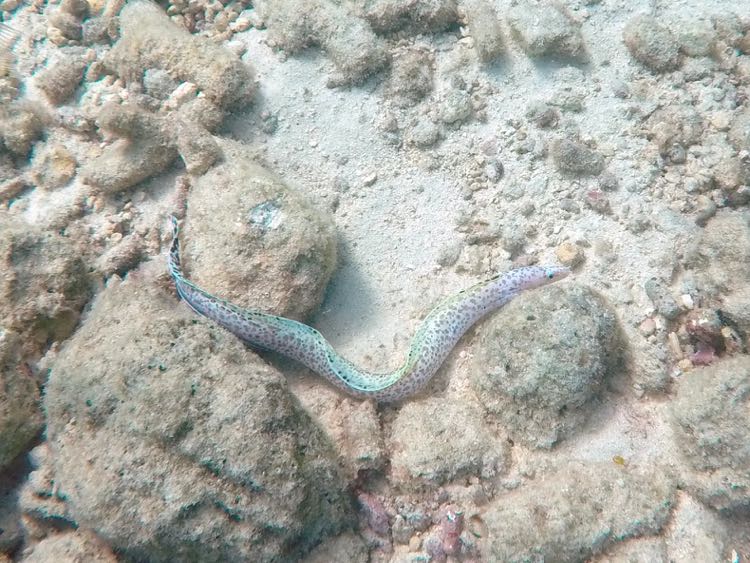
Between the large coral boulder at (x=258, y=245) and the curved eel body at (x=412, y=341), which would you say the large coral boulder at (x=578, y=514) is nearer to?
the curved eel body at (x=412, y=341)

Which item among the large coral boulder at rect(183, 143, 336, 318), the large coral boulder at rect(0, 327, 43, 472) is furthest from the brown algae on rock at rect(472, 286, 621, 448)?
the large coral boulder at rect(0, 327, 43, 472)

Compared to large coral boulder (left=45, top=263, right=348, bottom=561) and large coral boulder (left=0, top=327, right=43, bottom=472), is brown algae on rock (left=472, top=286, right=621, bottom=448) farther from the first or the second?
large coral boulder (left=0, top=327, right=43, bottom=472)

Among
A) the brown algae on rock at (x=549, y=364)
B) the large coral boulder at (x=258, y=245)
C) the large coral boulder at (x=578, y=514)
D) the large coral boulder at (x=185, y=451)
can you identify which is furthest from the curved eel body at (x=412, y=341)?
the large coral boulder at (x=578, y=514)

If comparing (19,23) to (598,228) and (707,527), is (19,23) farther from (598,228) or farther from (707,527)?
(707,527)

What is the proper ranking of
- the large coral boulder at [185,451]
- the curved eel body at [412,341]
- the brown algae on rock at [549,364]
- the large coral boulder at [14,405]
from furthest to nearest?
the curved eel body at [412,341]
the brown algae on rock at [549,364]
the large coral boulder at [14,405]
the large coral boulder at [185,451]

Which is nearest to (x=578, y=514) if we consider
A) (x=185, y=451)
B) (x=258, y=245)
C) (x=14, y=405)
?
(x=185, y=451)
